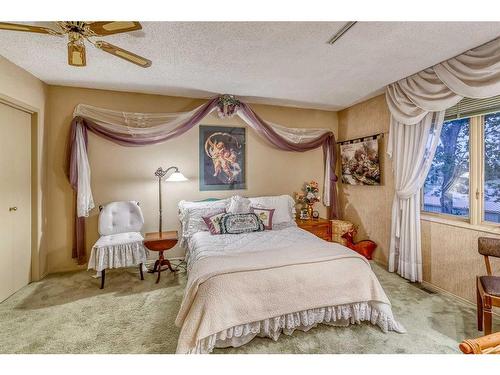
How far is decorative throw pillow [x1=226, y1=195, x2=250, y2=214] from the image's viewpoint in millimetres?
3393

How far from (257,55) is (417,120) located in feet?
6.81

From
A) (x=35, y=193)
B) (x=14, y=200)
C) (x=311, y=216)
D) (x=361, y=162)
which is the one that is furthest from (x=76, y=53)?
(x=361, y=162)

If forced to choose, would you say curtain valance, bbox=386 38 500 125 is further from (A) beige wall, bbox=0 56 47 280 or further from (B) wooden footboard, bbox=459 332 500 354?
(A) beige wall, bbox=0 56 47 280

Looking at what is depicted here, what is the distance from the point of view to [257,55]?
97.0 inches

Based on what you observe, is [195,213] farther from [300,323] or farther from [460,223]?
[460,223]

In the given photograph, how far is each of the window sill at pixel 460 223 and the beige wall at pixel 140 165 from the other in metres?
1.97

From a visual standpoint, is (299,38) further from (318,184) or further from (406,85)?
(318,184)

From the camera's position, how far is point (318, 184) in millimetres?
4469

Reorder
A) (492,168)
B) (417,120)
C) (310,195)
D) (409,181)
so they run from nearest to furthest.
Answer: (492,168), (417,120), (409,181), (310,195)

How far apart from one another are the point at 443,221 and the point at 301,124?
2.62 meters

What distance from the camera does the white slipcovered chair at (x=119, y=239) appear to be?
113 inches
